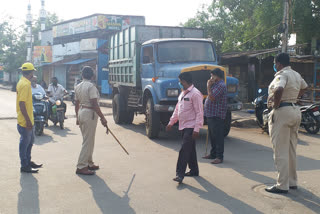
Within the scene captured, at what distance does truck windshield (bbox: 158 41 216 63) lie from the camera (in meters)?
10.3

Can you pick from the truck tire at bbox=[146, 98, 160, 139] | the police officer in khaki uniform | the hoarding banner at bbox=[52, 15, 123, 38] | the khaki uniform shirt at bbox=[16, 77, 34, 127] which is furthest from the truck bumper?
the hoarding banner at bbox=[52, 15, 123, 38]

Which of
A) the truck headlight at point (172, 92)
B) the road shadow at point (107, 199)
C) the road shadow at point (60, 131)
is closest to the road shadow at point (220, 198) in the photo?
the road shadow at point (107, 199)

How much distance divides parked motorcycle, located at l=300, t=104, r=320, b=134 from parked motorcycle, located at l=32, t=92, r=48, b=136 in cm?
739

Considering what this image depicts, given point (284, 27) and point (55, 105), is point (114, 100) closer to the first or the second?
point (55, 105)

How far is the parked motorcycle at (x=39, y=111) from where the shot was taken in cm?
1045

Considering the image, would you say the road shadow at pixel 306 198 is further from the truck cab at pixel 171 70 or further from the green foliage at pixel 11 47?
the green foliage at pixel 11 47

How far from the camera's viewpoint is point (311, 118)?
35.5 feet

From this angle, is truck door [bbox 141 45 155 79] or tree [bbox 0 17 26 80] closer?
truck door [bbox 141 45 155 79]

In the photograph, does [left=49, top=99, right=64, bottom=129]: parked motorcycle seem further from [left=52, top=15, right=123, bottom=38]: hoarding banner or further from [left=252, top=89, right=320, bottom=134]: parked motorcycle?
[left=52, top=15, right=123, bottom=38]: hoarding banner

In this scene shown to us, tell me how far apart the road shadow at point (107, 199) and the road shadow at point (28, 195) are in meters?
0.74

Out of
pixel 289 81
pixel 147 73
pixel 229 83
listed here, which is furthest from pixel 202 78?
pixel 289 81

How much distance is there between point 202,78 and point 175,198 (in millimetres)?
5013

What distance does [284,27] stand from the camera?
13.9 meters

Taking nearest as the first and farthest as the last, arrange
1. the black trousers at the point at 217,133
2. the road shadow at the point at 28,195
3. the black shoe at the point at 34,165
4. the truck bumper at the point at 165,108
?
the road shadow at the point at 28,195 < the black shoe at the point at 34,165 < the black trousers at the point at 217,133 < the truck bumper at the point at 165,108
